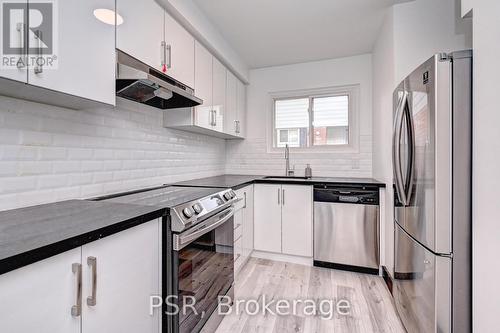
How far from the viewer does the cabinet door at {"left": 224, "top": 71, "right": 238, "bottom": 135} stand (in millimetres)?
2930

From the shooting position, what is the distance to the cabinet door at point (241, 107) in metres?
3.34

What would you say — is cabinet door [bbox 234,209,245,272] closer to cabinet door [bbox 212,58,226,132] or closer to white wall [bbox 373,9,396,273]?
cabinet door [bbox 212,58,226,132]

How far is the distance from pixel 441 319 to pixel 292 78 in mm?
3033

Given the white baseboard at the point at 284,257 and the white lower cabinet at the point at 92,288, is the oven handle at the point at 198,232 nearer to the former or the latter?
the white lower cabinet at the point at 92,288

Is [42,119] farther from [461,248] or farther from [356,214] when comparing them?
[356,214]

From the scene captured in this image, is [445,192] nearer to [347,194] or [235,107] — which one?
[347,194]

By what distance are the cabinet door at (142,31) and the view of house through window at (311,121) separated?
2.13 metres

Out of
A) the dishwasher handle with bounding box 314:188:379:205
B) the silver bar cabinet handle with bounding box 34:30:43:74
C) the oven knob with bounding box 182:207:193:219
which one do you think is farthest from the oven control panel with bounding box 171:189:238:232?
the dishwasher handle with bounding box 314:188:379:205

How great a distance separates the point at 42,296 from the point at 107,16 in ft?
4.30

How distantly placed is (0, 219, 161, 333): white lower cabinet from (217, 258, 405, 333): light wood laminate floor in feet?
2.88

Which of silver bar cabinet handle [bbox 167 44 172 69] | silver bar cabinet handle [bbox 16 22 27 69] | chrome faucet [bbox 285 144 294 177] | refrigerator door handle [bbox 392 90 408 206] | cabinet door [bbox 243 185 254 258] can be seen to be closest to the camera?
silver bar cabinet handle [bbox 16 22 27 69]

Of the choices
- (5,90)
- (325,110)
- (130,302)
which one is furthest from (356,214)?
(5,90)

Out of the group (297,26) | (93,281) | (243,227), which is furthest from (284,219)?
(93,281)

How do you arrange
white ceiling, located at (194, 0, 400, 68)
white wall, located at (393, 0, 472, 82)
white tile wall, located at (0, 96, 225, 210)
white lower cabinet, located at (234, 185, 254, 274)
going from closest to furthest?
1. white tile wall, located at (0, 96, 225, 210)
2. white wall, located at (393, 0, 472, 82)
3. white ceiling, located at (194, 0, 400, 68)
4. white lower cabinet, located at (234, 185, 254, 274)
